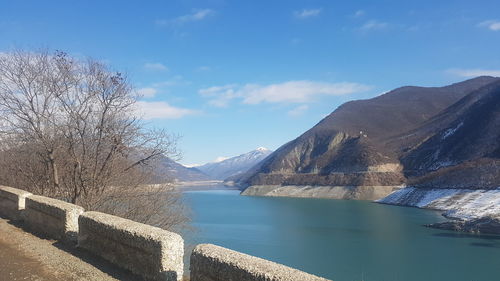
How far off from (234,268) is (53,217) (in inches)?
325

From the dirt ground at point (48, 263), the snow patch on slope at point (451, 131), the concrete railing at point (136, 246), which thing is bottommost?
the dirt ground at point (48, 263)

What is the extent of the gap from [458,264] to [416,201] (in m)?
68.0

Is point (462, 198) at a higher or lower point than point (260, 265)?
lower

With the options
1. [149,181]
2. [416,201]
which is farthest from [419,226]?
[149,181]

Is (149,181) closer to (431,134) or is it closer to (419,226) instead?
(419,226)

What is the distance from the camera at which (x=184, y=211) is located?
80.0 feet

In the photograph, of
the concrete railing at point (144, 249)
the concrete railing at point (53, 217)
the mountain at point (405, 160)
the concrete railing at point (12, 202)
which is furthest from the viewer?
the mountain at point (405, 160)

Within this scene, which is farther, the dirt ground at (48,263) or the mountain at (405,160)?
the mountain at (405,160)

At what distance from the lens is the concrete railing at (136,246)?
321 inches

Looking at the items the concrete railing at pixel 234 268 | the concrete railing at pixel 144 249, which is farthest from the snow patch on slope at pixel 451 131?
the concrete railing at pixel 234 268

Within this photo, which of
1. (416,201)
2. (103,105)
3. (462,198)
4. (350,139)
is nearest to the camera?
(103,105)

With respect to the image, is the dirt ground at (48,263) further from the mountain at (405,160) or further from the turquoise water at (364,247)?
the mountain at (405,160)

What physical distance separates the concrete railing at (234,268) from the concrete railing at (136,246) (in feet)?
2.54

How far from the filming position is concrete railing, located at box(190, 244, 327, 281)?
19.6ft
